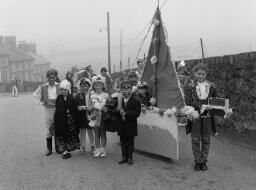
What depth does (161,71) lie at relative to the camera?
26.4 ft

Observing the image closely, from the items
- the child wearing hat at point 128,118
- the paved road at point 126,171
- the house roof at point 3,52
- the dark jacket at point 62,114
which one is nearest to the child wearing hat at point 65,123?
the dark jacket at point 62,114

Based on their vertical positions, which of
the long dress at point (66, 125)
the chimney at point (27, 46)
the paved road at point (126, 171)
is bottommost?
the paved road at point (126, 171)

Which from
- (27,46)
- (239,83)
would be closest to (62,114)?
(239,83)

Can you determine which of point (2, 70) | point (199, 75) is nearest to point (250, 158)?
point (199, 75)

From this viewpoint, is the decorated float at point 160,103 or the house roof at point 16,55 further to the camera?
the house roof at point 16,55

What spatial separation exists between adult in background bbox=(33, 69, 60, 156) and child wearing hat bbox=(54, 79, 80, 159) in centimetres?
23

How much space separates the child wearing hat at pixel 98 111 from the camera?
771 centimetres

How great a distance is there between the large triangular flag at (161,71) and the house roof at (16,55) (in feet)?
262

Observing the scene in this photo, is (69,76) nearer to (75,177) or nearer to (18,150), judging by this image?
(18,150)

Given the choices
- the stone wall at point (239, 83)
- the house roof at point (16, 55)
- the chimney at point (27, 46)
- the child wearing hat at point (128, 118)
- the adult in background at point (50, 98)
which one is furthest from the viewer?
the chimney at point (27, 46)

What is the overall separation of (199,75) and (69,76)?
14.3ft

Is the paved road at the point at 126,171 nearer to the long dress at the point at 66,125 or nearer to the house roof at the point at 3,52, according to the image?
the long dress at the point at 66,125

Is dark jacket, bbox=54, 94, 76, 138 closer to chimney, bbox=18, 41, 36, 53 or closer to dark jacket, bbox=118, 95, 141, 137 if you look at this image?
dark jacket, bbox=118, 95, 141, 137

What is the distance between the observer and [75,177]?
6297 mm
